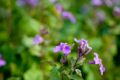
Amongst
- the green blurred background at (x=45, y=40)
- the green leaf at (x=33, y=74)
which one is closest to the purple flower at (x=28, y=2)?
the green blurred background at (x=45, y=40)

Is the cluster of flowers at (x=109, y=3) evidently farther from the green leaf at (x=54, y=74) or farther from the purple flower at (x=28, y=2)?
the green leaf at (x=54, y=74)

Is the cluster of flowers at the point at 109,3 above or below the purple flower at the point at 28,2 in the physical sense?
below

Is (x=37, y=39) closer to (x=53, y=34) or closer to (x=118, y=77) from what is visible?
(x=53, y=34)

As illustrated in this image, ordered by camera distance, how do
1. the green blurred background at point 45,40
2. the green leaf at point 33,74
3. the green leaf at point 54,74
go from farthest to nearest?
the green blurred background at point 45,40 < the green leaf at point 33,74 < the green leaf at point 54,74

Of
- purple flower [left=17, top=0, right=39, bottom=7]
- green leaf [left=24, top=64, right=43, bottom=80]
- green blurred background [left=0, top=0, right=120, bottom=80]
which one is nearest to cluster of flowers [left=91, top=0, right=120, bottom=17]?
green blurred background [left=0, top=0, right=120, bottom=80]

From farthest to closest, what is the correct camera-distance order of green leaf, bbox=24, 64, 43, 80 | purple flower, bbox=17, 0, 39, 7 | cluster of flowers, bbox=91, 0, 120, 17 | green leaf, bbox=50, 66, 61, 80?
purple flower, bbox=17, 0, 39, 7 → cluster of flowers, bbox=91, 0, 120, 17 → green leaf, bbox=24, 64, 43, 80 → green leaf, bbox=50, 66, 61, 80

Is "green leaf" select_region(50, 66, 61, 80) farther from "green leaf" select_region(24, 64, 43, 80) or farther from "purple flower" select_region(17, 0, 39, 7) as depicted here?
"purple flower" select_region(17, 0, 39, 7)

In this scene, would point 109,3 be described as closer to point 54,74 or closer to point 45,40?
point 45,40

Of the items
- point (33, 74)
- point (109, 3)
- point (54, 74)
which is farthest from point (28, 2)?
point (54, 74)

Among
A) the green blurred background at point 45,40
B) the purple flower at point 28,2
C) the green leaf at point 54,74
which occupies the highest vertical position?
the purple flower at point 28,2

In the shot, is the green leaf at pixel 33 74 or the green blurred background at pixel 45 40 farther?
the green blurred background at pixel 45 40

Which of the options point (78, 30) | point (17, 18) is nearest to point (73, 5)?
point (78, 30)
